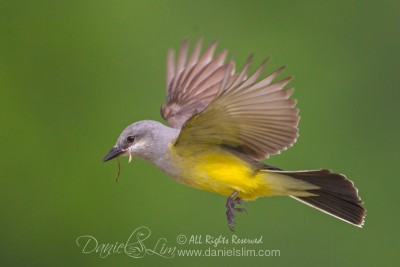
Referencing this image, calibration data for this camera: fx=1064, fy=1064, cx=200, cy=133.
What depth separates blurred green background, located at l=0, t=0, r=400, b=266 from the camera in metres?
9.28

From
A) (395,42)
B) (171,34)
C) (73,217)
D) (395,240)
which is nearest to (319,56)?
(395,42)

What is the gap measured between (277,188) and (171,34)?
3858 mm

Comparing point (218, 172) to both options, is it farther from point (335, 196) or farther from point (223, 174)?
Answer: point (335, 196)

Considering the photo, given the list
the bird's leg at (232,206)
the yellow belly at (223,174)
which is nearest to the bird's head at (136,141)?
the yellow belly at (223,174)

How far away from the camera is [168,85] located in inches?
326

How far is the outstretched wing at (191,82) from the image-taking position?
7941 mm

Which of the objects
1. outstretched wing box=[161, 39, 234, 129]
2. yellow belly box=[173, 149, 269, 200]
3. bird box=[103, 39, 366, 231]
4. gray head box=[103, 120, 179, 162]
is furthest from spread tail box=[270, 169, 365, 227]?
outstretched wing box=[161, 39, 234, 129]

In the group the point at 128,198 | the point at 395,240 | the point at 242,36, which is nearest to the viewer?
the point at 395,240

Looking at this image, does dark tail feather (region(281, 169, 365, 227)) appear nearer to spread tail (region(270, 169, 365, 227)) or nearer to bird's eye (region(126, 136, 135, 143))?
spread tail (region(270, 169, 365, 227))

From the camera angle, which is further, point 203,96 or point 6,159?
point 6,159

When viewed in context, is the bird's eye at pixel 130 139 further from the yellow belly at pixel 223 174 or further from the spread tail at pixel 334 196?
the spread tail at pixel 334 196

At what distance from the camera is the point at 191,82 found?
→ 8.08 meters

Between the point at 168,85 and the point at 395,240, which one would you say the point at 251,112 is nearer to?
→ the point at 168,85

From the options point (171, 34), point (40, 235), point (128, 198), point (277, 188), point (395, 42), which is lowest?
point (40, 235)
